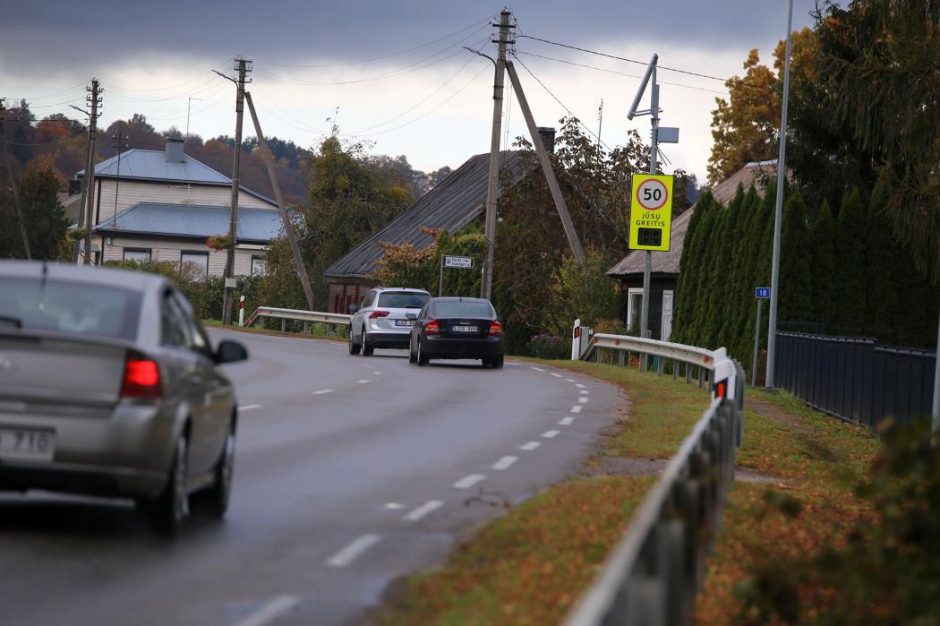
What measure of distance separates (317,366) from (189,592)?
83.6 ft

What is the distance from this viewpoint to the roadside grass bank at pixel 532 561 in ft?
24.7

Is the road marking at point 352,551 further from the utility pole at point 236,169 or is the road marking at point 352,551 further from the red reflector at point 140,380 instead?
the utility pole at point 236,169

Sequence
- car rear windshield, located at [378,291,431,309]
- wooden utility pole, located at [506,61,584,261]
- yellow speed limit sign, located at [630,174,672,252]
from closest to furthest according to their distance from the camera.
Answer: car rear windshield, located at [378,291,431,309], yellow speed limit sign, located at [630,174,672,252], wooden utility pole, located at [506,61,584,261]

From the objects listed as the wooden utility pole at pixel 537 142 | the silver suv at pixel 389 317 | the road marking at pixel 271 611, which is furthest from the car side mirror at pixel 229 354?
the wooden utility pole at pixel 537 142

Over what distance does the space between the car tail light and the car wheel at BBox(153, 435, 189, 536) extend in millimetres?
344

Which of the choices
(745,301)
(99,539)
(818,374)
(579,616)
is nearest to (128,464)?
(99,539)

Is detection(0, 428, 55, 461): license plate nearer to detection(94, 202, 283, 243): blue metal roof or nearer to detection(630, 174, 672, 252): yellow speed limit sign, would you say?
detection(630, 174, 672, 252): yellow speed limit sign

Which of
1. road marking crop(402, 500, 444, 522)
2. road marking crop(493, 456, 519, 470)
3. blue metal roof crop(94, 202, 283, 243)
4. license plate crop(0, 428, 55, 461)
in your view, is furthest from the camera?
blue metal roof crop(94, 202, 283, 243)

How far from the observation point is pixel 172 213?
4921 inches

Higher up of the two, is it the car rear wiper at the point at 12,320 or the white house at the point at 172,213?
the white house at the point at 172,213

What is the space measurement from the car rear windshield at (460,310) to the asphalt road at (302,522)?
12.6m

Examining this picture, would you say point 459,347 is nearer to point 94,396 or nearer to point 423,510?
point 423,510

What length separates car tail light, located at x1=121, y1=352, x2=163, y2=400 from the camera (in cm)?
906

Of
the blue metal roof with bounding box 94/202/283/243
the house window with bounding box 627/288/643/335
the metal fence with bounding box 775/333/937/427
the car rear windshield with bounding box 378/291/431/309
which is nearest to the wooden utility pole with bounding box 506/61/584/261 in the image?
the house window with bounding box 627/288/643/335
